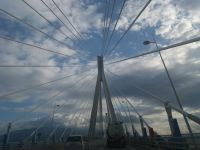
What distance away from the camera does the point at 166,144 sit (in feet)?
66.3

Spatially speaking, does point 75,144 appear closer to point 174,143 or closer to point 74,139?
point 74,139

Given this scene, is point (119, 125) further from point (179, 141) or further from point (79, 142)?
point (179, 141)

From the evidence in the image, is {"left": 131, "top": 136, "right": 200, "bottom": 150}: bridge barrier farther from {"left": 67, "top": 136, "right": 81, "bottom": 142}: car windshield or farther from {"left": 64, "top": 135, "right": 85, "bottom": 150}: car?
{"left": 67, "top": 136, "right": 81, "bottom": 142}: car windshield

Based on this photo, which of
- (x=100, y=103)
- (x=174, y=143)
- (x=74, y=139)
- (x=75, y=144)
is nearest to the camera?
(x=174, y=143)

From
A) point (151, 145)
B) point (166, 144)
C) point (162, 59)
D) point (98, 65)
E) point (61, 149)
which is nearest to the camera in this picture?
point (166, 144)

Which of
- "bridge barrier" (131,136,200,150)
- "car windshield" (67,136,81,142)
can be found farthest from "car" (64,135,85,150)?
"bridge barrier" (131,136,200,150)

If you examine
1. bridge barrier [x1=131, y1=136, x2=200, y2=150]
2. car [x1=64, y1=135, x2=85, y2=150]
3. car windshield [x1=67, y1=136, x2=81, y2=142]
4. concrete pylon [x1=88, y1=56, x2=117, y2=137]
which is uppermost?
concrete pylon [x1=88, y1=56, x2=117, y2=137]

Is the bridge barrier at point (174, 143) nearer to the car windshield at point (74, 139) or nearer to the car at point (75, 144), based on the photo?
the car at point (75, 144)

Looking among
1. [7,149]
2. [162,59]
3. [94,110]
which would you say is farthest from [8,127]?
[162,59]

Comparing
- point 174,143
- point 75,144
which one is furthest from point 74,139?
point 174,143

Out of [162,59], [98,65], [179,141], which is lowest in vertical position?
[179,141]

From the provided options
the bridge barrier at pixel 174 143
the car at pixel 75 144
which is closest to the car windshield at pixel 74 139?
the car at pixel 75 144

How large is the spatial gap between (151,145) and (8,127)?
16.1 m

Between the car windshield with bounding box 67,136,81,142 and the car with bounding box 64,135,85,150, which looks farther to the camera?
the car windshield with bounding box 67,136,81,142
